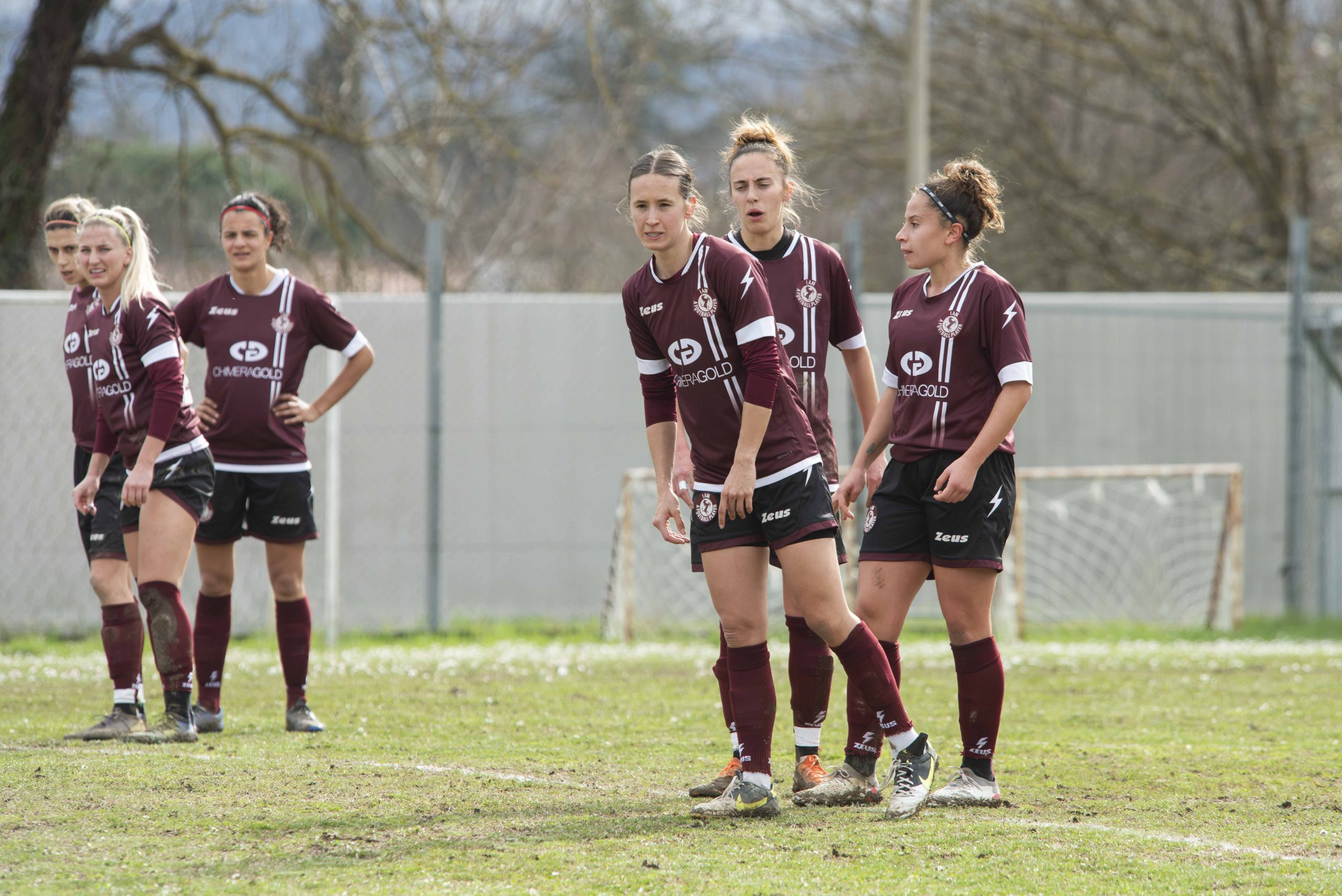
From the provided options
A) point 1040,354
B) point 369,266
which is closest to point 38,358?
point 369,266

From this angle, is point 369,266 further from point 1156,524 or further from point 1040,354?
point 1156,524

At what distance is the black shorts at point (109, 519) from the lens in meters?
5.96

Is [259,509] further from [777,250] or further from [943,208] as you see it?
[943,208]

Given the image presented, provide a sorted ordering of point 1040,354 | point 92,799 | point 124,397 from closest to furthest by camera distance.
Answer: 1. point 92,799
2. point 124,397
3. point 1040,354

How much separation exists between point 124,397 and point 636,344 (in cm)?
257

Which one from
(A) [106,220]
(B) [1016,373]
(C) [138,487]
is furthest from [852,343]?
(A) [106,220]

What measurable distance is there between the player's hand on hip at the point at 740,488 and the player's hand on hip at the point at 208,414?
296cm

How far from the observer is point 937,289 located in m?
4.70

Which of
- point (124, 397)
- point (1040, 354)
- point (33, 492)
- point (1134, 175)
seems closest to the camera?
point (124, 397)

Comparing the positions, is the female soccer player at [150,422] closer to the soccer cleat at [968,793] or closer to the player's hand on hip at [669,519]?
the player's hand on hip at [669,519]

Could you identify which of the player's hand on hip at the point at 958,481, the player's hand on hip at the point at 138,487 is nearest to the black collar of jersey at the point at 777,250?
the player's hand on hip at the point at 958,481

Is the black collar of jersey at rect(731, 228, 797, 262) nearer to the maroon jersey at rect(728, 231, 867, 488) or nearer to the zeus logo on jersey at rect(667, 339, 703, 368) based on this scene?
the maroon jersey at rect(728, 231, 867, 488)

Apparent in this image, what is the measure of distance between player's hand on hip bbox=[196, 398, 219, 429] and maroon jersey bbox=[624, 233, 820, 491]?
8.65ft

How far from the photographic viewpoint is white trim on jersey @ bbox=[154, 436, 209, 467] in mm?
5730
